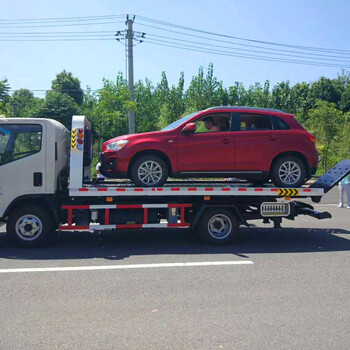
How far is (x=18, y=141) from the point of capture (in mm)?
7219

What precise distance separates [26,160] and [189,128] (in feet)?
9.71

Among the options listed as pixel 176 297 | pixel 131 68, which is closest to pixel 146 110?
pixel 131 68

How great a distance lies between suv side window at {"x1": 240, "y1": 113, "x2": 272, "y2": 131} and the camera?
7.99m

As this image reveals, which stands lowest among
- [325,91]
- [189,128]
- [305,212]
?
[305,212]

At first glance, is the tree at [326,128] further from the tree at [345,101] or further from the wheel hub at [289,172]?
the tree at [345,101]

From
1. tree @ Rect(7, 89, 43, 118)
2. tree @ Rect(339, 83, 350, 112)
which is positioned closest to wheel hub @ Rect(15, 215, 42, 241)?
tree @ Rect(7, 89, 43, 118)

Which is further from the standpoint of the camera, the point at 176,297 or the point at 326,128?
the point at 326,128

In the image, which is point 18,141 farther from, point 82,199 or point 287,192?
point 287,192

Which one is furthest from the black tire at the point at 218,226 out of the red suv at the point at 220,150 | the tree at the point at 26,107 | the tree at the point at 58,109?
the tree at the point at 26,107

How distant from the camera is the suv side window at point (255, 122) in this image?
26.2ft

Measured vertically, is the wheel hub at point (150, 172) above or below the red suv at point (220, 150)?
below

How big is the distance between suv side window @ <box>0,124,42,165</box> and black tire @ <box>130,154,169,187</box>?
1.73 metres

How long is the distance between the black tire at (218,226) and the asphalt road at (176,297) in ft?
0.79

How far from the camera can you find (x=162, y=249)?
292 inches
